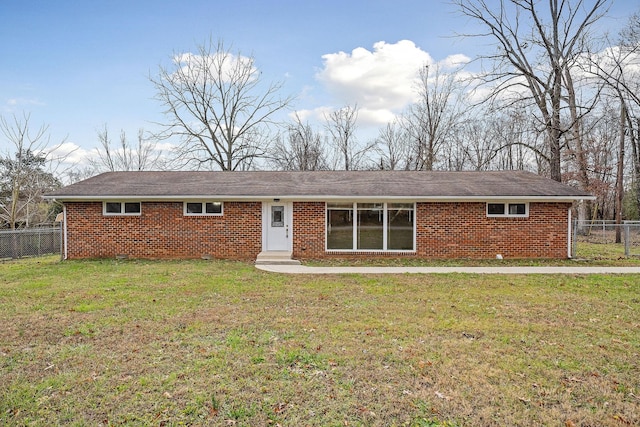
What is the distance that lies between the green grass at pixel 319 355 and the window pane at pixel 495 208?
460 centimetres

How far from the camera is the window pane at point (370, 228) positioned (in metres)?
12.8

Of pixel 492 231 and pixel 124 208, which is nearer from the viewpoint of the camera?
pixel 492 231

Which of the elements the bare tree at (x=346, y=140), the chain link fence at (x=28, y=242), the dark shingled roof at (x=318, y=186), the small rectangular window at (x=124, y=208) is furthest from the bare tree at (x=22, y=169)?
the bare tree at (x=346, y=140)

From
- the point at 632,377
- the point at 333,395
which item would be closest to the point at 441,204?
the point at 632,377

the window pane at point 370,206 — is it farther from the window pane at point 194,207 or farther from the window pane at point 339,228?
the window pane at point 194,207

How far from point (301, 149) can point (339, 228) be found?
1858cm

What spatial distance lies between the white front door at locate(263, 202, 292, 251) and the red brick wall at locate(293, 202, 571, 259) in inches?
14.0

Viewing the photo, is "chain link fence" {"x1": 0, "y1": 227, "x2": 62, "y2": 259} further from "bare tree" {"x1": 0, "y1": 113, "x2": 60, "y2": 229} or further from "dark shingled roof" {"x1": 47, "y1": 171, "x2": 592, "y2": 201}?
"dark shingled roof" {"x1": 47, "y1": 171, "x2": 592, "y2": 201}

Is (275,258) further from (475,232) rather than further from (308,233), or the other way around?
(475,232)

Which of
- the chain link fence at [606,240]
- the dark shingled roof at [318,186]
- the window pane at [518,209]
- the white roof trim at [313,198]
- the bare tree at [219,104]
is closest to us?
the white roof trim at [313,198]

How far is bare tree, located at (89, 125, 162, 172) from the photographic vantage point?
108ft

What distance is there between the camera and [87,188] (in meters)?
13.1

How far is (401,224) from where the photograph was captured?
1281 cm

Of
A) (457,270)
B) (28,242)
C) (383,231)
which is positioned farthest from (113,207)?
(457,270)
